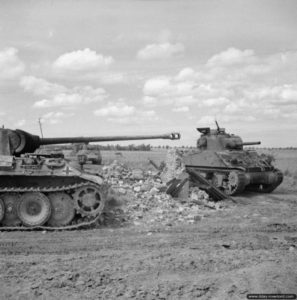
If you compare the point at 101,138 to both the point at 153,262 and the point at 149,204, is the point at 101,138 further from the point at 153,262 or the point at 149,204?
the point at 153,262

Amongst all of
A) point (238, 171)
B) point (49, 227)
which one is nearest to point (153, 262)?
point (49, 227)

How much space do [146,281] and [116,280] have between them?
43 centimetres

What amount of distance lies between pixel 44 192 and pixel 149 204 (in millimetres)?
3737

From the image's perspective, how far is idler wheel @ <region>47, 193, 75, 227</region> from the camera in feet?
32.2

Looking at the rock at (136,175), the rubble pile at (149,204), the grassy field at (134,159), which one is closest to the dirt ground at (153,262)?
the rubble pile at (149,204)

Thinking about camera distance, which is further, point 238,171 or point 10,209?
point 238,171

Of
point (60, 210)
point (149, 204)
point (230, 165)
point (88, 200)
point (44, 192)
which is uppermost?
point (230, 165)

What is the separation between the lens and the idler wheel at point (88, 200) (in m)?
9.72

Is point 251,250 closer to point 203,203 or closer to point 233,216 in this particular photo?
point 233,216

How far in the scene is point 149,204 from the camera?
40.9ft

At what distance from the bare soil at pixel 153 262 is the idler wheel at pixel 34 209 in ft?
1.21

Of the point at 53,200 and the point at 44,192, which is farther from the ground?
the point at 44,192

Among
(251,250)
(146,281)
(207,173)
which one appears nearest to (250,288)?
(146,281)

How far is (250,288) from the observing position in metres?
5.41
